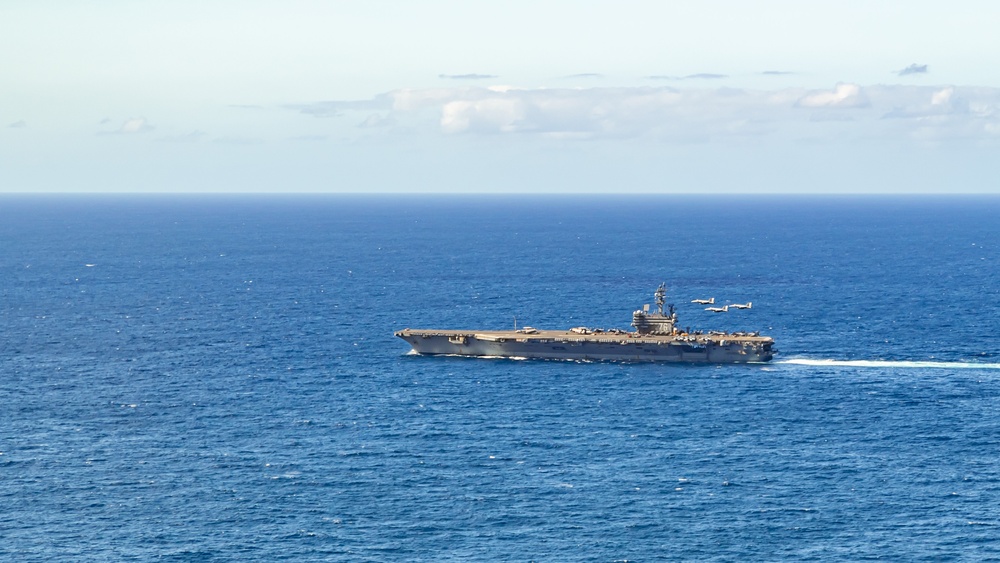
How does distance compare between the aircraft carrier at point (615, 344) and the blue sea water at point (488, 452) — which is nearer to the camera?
the blue sea water at point (488, 452)

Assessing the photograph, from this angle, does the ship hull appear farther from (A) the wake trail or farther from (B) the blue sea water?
(A) the wake trail

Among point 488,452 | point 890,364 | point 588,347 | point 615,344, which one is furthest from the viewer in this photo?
point 588,347

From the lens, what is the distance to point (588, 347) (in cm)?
15912

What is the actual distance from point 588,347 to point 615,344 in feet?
11.4

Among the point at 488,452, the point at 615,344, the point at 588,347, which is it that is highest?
the point at 615,344

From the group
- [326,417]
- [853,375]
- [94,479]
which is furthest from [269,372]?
[853,375]

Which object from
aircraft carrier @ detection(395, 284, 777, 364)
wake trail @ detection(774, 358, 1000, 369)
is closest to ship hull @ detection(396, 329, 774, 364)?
aircraft carrier @ detection(395, 284, 777, 364)

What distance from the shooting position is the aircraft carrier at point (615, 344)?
15588 centimetres

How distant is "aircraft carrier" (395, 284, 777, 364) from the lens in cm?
15588

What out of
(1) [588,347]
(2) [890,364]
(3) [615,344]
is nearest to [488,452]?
(1) [588,347]

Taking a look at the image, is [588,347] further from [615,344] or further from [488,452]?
[488,452]

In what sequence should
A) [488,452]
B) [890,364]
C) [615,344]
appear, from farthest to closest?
[615,344] → [890,364] → [488,452]

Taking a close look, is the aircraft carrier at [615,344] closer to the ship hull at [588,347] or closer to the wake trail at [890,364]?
the ship hull at [588,347]

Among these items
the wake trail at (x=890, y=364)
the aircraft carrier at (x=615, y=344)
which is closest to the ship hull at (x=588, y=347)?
the aircraft carrier at (x=615, y=344)
